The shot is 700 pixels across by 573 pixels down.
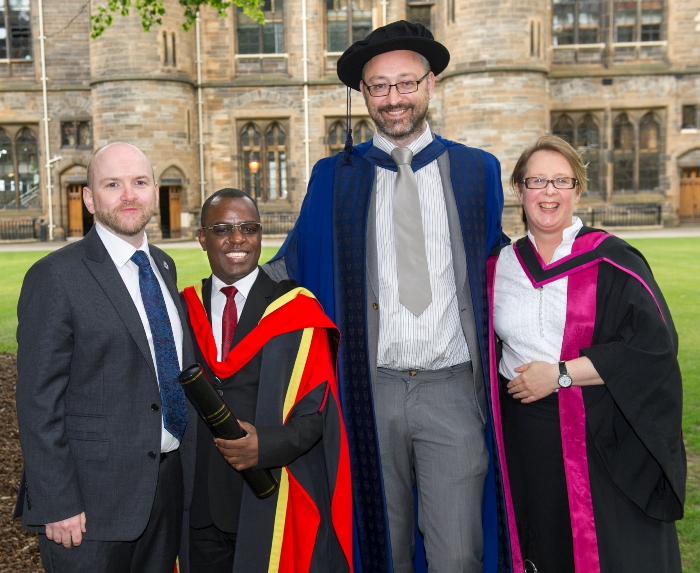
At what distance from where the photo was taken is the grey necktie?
290 cm

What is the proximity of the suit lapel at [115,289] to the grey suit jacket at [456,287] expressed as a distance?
76cm

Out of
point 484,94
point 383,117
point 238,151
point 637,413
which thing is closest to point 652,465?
point 637,413

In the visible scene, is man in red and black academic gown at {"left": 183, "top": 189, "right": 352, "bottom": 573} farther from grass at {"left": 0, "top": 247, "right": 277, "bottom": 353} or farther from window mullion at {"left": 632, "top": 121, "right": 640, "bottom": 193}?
window mullion at {"left": 632, "top": 121, "right": 640, "bottom": 193}

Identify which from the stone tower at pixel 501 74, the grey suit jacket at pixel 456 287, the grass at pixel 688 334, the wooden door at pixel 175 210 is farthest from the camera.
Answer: the wooden door at pixel 175 210

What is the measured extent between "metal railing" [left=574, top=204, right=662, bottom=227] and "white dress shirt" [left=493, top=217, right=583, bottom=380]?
2385 centimetres

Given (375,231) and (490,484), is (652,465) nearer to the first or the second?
(490,484)

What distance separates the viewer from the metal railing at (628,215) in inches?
1004

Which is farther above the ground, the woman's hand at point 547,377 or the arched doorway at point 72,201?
the arched doorway at point 72,201

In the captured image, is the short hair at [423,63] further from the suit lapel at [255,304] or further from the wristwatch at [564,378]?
the wristwatch at [564,378]

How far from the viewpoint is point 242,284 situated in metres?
2.78

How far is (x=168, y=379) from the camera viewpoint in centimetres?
252

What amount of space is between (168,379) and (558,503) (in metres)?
1.54

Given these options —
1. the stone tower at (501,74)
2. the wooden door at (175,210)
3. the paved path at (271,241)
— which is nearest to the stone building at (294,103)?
the wooden door at (175,210)

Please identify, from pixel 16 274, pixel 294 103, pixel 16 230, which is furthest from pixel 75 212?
pixel 16 274
